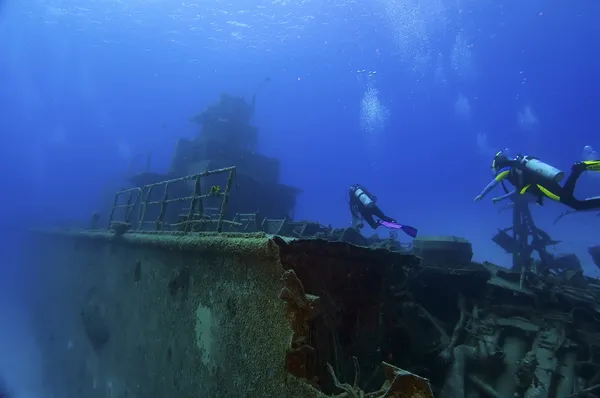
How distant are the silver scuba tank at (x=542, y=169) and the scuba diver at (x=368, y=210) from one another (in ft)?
11.0

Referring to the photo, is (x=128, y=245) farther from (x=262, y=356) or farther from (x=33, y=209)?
(x=33, y=209)

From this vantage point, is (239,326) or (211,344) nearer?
(239,326)

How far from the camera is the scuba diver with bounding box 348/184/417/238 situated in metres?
10.3

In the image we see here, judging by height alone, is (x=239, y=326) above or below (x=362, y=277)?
below

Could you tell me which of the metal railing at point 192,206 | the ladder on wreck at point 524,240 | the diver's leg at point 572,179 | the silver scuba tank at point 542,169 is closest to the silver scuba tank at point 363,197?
the silver scuba tank at point 542,169

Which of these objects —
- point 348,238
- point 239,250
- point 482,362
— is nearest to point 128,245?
point 239,250

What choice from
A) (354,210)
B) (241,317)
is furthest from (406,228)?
(241,317)

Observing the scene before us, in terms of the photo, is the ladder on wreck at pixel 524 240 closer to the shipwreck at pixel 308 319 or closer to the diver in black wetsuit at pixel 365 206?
the shipwreck at pixel 308 319

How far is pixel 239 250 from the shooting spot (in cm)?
411

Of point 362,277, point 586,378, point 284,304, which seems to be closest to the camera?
point 284,304

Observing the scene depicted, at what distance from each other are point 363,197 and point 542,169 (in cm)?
512

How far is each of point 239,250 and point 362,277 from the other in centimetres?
198

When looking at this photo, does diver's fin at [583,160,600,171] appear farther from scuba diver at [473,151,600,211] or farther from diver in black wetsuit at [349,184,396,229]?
diver in black wetsuit at [349,184,396,229]

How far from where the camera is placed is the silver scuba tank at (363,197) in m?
11.2
